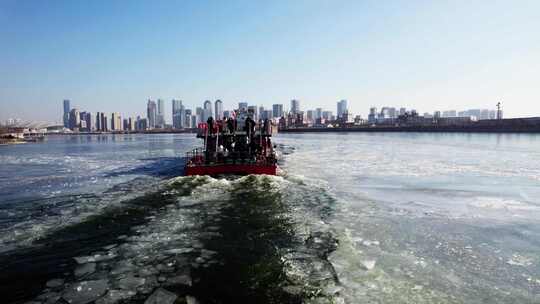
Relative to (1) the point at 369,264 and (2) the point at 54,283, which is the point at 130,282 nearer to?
(2) the point at 54,283

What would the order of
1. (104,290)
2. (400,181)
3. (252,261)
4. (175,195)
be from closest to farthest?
(104,290) → (252,261) → (175,195) → (400,181)

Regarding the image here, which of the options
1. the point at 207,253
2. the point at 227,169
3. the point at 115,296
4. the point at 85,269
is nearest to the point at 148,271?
the point at 115,296

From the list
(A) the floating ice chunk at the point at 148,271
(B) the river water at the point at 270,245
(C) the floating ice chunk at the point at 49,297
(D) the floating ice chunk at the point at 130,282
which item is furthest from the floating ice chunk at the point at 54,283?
(A) the floating ice chunk at the point at 148,271

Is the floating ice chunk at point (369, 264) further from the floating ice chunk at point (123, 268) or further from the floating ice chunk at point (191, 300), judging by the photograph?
the floating ice chunk at point (123, 268)

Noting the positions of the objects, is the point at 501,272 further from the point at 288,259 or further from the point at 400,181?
the point at 400,181

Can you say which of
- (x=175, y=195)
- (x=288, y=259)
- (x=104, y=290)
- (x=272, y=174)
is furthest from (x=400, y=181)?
(x=104, y=290)

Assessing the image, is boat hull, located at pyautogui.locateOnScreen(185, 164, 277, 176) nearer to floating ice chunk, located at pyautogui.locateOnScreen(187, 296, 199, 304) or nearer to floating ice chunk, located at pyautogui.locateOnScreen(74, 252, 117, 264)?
floating ice chunk, located at pyautogui.locateOnScreen(74, 252, 117, 264)
